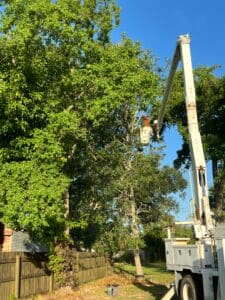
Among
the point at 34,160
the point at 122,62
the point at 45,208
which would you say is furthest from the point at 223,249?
the point at 122,62

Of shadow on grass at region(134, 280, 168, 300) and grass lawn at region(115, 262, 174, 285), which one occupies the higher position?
grass lawn at region(115, 262, 174, 285)

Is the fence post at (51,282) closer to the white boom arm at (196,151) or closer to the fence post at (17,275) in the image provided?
the fence post at (17,275)

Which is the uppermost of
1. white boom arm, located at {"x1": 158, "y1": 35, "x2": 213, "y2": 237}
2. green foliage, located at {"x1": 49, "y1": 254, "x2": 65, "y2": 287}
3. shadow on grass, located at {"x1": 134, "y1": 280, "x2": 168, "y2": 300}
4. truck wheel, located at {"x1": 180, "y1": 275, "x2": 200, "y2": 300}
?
white boom arm, located at {"x1": 158, "y1": 35, "x2": 213, "y2": 237}

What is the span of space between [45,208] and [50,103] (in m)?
4.13

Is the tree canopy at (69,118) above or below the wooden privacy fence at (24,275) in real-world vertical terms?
above

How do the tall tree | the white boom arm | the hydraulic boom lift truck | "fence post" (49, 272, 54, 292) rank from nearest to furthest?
the hydraulic boom lift truck → the white boom arm → the tall tree → "fence post" (49, 272, 54, 292)

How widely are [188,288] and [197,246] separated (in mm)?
1561

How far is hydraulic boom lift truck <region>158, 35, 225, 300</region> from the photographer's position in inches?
429

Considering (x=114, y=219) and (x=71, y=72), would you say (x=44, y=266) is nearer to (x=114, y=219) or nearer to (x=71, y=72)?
(x=114, y=219)

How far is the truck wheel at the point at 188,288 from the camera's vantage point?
1228 cm

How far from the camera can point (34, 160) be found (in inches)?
666

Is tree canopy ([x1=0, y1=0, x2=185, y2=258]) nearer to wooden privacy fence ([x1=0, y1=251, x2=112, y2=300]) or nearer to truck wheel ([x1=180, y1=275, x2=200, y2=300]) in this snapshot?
wooden privacy fence ([x1=0, y1=251, x2=112, y2=300])

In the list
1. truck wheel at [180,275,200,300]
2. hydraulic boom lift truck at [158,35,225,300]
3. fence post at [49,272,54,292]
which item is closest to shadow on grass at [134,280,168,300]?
hydraulic boom lift truck at [158,35,225,300]

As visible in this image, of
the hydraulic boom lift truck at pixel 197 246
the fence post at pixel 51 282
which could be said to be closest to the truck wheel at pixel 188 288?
the hydraulic boom lift truck at pixel 197 246
